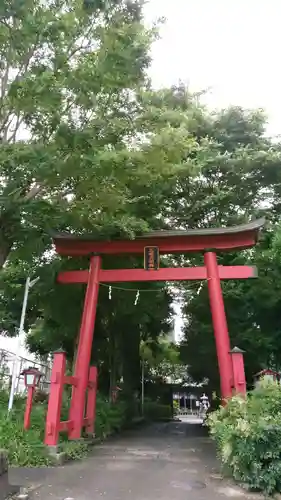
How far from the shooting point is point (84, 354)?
12.0 metres

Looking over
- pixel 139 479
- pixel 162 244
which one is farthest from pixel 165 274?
pixel 139 479

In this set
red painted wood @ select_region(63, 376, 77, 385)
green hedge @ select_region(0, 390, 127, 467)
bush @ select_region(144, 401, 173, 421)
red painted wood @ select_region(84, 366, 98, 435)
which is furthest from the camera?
bush @ select_region(144, 401, 173, 421)

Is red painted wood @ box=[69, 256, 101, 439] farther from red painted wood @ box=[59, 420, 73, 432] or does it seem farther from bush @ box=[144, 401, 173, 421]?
bush @ box=[144, 401, 173, 421]

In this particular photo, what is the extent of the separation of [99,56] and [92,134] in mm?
1726

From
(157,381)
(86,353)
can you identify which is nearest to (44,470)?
(86,353)

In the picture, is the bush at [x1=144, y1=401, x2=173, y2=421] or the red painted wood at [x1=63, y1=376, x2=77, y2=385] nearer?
the red painted wood at [x1=63, y1=376, x2=77, y2=385]

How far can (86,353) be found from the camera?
39.5 feet

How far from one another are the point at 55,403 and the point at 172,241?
6.19 metres

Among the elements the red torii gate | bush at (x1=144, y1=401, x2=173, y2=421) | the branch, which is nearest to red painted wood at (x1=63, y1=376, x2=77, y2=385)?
the red torii gate

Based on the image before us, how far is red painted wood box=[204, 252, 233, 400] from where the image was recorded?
11562mm


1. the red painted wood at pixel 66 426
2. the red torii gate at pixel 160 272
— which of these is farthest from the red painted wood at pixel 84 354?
the red painted wood at pixel 66 426

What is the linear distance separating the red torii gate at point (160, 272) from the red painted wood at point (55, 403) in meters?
1.48

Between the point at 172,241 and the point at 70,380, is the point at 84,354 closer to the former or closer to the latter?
the point at 70,380

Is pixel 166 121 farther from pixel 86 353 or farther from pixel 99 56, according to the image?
pixel 86 353
